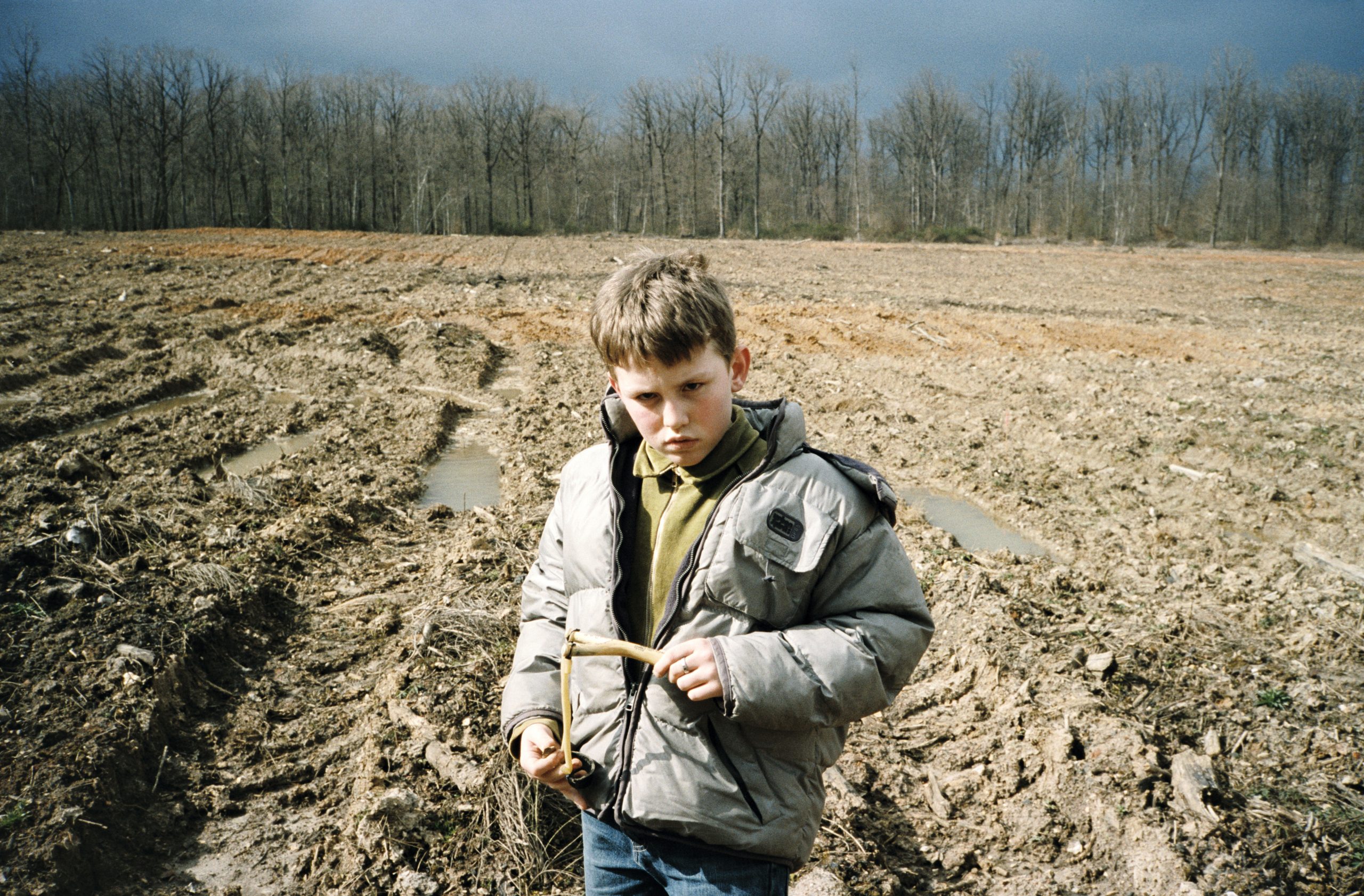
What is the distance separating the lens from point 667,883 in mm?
1698

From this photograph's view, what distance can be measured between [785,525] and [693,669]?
0.32 meters

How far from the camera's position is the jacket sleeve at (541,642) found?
5.96ft

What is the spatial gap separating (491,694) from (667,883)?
2.16m

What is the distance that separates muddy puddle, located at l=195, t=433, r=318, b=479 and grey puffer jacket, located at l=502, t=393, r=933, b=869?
6.66 meters

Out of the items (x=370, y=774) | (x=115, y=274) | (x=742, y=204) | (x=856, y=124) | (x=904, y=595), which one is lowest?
(x=370, y=774)

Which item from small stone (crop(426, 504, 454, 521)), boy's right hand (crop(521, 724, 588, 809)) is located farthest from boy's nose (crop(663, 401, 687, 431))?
small stone (crop(426, 504, 454, 521))

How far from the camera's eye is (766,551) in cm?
165

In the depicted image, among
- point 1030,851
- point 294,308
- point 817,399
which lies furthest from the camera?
point 294,308

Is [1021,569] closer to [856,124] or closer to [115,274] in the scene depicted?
[115,274]

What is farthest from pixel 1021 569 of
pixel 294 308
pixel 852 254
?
pixel 852 254

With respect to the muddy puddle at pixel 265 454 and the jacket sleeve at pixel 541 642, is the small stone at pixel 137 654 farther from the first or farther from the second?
the muddy puddle at pixel 265 454

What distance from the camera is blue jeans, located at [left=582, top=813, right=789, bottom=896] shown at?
1.65 meters

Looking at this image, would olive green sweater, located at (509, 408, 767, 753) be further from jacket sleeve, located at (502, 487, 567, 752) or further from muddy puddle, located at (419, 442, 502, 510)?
muddy puddle, located at (419, 442, 502, 510)

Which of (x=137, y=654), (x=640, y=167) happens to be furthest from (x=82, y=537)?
(x=640, y=167)
